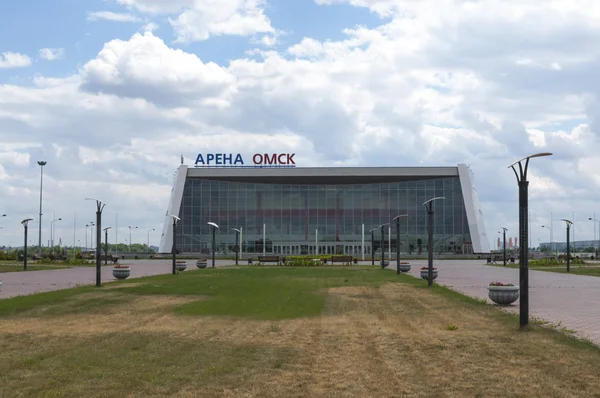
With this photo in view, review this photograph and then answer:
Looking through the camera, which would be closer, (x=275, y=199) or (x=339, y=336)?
(x=339, y=336)

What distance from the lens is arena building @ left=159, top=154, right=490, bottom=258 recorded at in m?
126

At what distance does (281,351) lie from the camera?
48.3 ft

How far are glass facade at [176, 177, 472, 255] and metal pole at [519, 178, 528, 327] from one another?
353ft

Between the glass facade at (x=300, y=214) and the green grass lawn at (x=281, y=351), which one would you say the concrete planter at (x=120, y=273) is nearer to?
the green grass lawn at (x=281, y=351)

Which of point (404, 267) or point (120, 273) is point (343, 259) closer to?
point (404, 267)

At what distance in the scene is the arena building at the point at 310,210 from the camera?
126250mm

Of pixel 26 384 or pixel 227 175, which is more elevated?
pixel 227 175

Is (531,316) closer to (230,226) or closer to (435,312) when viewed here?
(435,312)

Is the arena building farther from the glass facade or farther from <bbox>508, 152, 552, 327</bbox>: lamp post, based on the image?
<bbox>508, 152, 552, 327</bbox>: lamp post

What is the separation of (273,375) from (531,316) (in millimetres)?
12633

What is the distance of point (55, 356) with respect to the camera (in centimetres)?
1402

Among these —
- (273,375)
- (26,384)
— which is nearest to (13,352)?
(26,384)

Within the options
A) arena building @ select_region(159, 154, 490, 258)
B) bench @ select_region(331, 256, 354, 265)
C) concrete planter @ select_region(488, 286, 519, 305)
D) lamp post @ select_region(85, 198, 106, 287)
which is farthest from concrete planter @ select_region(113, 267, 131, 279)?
arena building @ select_region(159, 154, 490, 258)

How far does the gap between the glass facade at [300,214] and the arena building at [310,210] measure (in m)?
0.18
